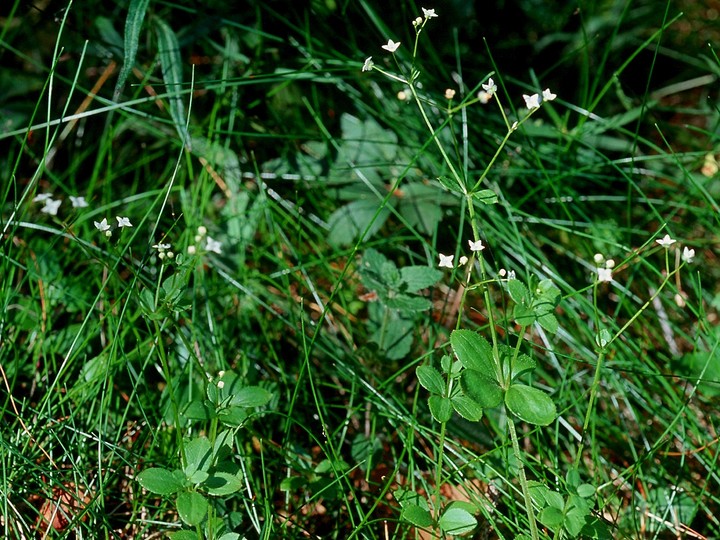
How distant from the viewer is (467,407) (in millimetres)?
1033

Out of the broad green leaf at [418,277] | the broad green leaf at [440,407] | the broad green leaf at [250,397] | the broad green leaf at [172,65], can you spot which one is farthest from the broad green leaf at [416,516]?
the broad green leaf at [172,65]

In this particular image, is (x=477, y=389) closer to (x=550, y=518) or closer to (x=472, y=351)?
(x=472, y=351)

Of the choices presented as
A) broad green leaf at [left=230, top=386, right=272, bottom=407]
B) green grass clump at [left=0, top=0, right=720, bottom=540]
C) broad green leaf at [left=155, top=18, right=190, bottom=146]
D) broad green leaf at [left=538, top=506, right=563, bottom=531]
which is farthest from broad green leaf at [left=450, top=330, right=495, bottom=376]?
broad green leaf at [left=155, top=18, right=190, bottom=146]

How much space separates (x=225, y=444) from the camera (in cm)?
108

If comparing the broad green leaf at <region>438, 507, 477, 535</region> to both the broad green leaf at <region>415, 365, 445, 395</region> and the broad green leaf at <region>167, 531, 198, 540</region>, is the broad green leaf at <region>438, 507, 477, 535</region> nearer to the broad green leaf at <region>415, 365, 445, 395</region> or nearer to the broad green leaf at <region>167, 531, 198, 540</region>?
the broad green leaf at <region>415, 365, 445, 395</region>

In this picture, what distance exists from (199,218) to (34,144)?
625mm

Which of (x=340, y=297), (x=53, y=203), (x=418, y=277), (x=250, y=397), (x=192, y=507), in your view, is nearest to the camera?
(x=192, y=507)

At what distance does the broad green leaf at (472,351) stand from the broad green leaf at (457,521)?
8.7 inches

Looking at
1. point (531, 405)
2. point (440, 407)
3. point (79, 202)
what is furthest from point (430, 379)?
point (79, 202)

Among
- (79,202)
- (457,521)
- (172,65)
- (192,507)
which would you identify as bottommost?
(457,521)

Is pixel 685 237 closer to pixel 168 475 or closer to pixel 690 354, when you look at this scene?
pixel 690 354

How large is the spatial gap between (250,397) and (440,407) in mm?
316

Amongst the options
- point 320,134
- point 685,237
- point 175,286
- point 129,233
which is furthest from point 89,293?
point 685,237

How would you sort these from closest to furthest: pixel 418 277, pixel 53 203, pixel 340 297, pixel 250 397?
pixel 250 397 → pixel 418 277 → pixel 53 203 → pixel 340 297
